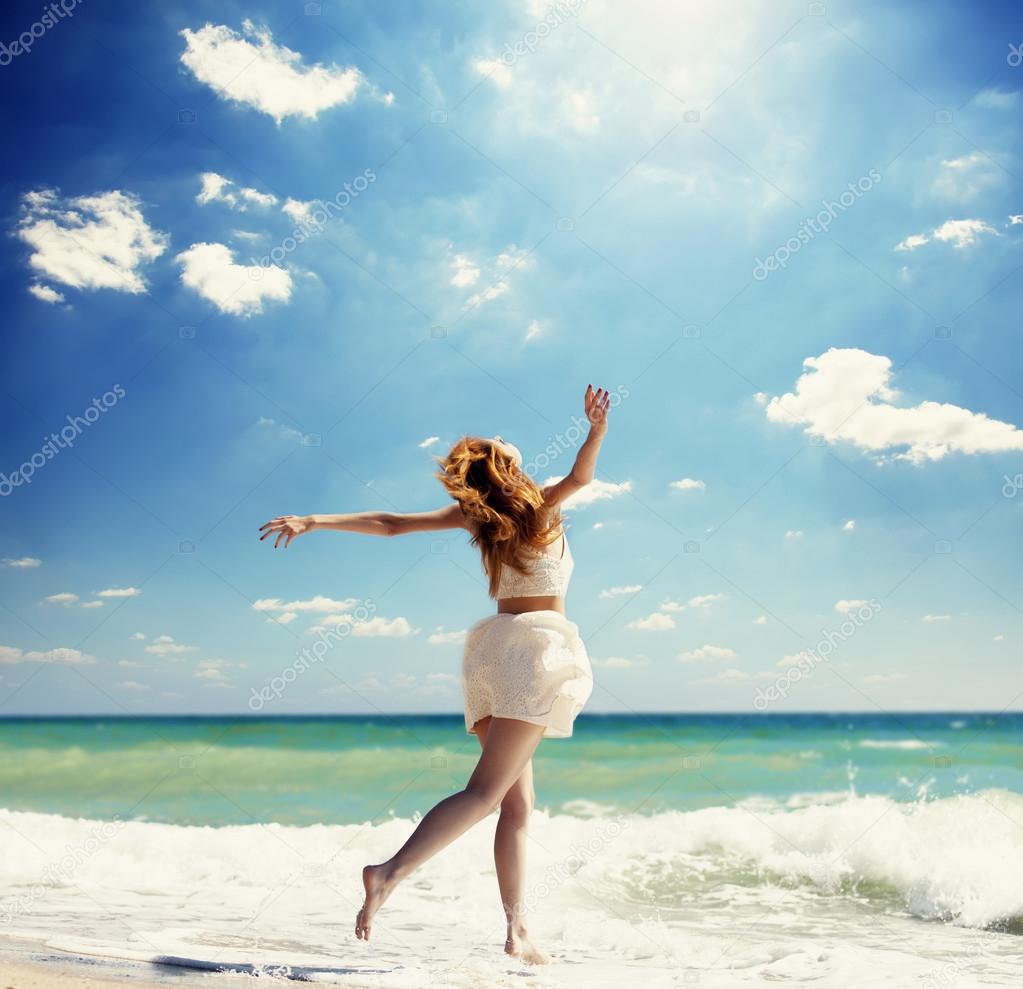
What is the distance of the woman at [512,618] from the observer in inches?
122

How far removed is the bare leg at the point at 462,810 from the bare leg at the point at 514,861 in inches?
6.7

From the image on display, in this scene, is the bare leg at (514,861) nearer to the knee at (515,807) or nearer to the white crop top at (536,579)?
the knee at (515,807)

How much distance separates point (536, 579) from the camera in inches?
128

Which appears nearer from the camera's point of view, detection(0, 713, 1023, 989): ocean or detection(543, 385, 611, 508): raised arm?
detection(543, 385, 611, 508): raised arm

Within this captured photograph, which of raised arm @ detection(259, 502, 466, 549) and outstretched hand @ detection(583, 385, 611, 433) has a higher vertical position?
outstretched hand @ detection(583, 385, 611, 433)

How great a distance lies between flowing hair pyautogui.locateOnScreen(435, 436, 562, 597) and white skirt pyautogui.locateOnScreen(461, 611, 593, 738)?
173 millimetres

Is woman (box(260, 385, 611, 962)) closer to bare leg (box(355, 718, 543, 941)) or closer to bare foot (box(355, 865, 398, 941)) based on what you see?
bare leg (box(355, 718, 543, 941))

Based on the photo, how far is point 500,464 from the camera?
326 cm

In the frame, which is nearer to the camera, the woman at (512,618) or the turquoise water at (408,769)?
the woman at (512,618)

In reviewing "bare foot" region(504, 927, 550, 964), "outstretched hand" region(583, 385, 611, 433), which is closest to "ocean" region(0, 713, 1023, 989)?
"bare foot" region(504, 927, 550, 964)

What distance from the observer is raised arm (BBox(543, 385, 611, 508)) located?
316 centimetres

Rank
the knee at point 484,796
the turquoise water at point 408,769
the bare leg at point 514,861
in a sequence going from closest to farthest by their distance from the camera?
the knee at point 484,796 → the bare leg at point 514,861 → the turquoise water at point 408,769

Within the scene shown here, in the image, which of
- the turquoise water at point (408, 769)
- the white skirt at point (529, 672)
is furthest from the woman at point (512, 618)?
the turquoise water at point (408, 769)

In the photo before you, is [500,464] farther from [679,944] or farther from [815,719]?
[815,719]
